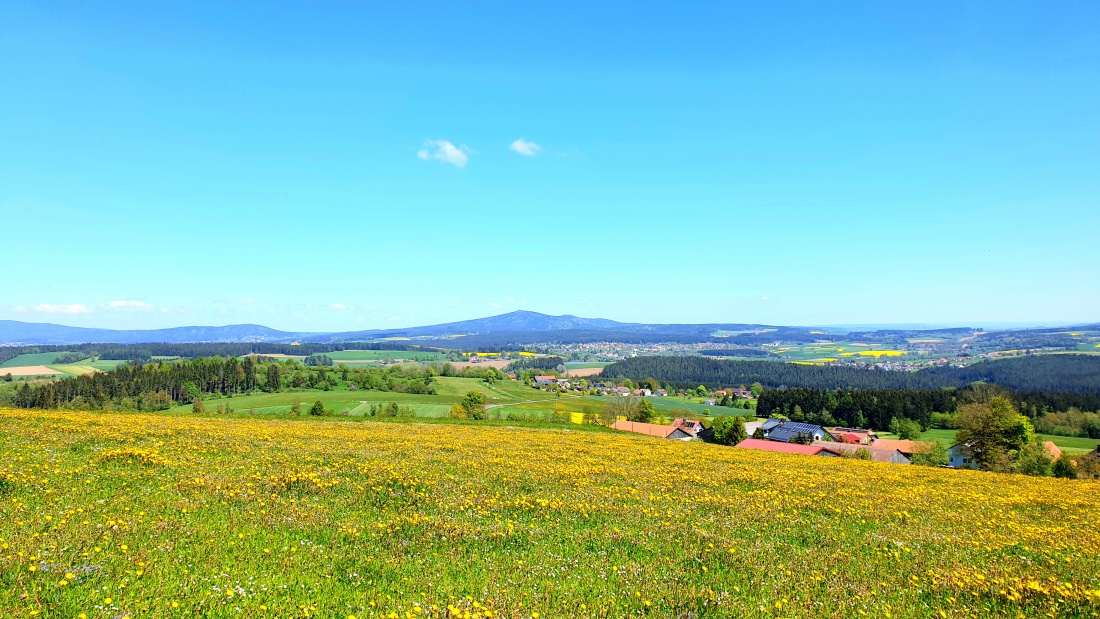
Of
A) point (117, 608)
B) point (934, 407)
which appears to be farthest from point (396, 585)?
point (934, 407)

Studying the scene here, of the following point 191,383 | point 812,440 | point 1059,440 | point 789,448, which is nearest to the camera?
point 789,448

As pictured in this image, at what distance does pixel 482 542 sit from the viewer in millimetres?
9430

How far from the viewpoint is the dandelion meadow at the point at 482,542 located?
673 cm

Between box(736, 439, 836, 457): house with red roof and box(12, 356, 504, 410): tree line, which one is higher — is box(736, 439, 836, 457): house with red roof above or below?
below

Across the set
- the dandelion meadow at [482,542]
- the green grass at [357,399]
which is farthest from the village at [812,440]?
the green grass at [357,399]

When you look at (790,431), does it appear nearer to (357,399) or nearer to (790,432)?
(790,432)

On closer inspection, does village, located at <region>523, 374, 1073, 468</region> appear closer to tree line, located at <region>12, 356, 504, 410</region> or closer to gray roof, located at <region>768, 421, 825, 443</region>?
gray roof, located at <region>768, 421, 825, 443</region>

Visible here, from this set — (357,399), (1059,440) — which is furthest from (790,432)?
(357,399)

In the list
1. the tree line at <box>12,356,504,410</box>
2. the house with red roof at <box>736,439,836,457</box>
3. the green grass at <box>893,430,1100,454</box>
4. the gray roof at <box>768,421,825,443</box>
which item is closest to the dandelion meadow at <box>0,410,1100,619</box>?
the house with red roof at <box>736,439,836,457</box>

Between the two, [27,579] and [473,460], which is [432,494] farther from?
[27,579]

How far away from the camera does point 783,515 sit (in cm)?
1312

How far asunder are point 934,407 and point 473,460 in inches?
5293

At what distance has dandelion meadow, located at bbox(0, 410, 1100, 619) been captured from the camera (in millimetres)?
6730

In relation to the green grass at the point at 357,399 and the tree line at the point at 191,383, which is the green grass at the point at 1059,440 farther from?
the tree line at the point at 191,383
